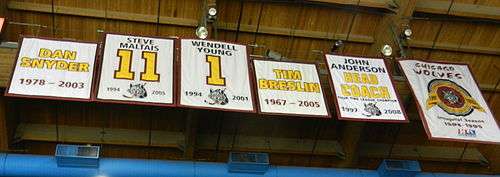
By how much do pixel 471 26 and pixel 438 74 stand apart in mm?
2295

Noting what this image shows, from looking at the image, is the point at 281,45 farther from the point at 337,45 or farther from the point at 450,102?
the point at 450,102

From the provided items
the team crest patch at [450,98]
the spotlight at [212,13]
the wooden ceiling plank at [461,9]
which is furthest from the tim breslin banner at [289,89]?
the wooden ceiling plank at [461,9]

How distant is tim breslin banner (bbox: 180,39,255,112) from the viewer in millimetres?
9695

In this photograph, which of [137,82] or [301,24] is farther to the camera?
[301,24]

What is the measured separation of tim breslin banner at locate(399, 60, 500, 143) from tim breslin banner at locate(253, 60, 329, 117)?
2.52 metres

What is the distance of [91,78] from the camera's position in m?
9.57

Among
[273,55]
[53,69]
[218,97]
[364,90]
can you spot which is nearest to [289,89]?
[273,55]

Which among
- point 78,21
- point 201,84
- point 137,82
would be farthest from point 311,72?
point 78,21

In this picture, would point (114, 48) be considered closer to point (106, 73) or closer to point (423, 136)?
point (106, 73)

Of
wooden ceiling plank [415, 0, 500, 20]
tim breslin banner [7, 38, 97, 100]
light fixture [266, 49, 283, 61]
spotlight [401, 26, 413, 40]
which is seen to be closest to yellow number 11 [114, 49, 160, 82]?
tim breslin banner [7, 38, 97, 100]

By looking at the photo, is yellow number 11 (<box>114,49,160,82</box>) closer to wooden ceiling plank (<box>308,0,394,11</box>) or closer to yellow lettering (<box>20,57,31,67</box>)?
yellow lettering (<box>20,57,31,67</box>)

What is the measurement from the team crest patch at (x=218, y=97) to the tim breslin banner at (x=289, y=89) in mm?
823

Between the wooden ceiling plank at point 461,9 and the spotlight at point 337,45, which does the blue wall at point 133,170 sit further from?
the wooden ceiling plank at point 461,9

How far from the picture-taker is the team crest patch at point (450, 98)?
10.8 m
